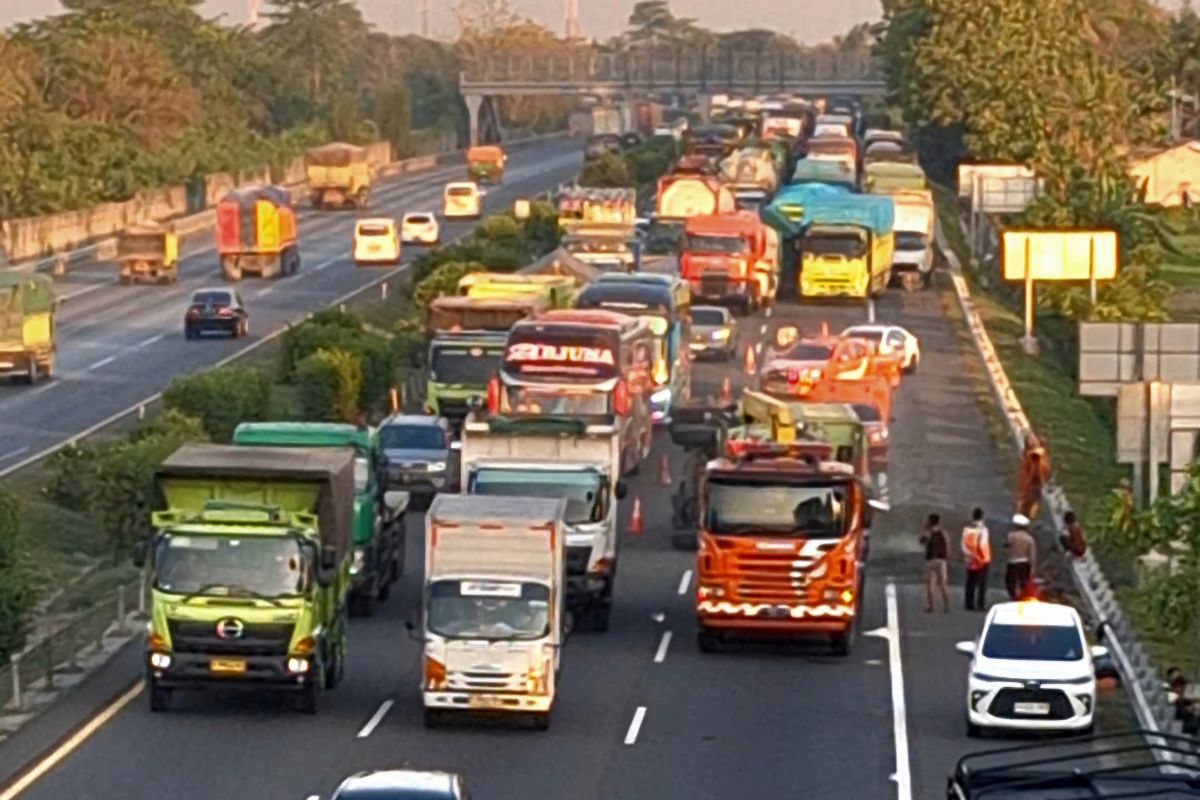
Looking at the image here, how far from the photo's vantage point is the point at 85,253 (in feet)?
341

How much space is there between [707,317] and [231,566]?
39342 mm

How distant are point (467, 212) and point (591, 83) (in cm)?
7708

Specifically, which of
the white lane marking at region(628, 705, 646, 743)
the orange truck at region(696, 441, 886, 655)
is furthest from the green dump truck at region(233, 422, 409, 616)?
the white lane marking at region(628, 705, 646, 743)

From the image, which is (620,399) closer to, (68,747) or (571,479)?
(571,479)

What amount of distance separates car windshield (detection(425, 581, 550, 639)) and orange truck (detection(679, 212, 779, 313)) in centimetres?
4571

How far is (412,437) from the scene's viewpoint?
166 ft

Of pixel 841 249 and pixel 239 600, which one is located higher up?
pixel 239 600

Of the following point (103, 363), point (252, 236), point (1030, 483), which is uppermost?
point (1030, 483)

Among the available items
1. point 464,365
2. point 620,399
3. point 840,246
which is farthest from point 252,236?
point 620,399

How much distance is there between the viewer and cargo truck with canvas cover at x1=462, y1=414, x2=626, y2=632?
3869 centimetres

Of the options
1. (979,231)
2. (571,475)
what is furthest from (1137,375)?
(979,231)

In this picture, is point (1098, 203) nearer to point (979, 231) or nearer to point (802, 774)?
point (979, 231)

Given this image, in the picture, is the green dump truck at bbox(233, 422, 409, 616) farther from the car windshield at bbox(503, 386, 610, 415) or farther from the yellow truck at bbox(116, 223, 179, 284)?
the yellow truck at bbox(116, 223, 179, 284)

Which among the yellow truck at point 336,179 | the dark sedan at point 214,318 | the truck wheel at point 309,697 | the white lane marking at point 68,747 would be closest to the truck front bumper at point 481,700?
the truck wheel at point 309,697
